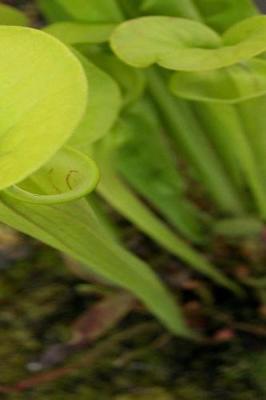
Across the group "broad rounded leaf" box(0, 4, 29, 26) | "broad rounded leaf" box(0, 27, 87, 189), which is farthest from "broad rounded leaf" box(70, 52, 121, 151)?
"broad rounded leaf" box(0, 27, 87, 189)

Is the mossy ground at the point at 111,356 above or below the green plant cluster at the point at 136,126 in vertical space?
below

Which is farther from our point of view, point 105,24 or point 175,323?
point 175,323

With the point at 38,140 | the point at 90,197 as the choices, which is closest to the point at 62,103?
the point at 38,140

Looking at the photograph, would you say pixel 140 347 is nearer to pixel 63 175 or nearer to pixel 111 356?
pixel 111 356

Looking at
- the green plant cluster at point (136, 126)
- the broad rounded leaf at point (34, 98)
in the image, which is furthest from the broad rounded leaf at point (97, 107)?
the broad rounded leaf at point (34, 98)

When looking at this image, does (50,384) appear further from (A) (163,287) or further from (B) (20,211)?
(B) (20,211)

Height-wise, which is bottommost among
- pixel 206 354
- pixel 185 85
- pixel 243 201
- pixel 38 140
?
pixel 206 354

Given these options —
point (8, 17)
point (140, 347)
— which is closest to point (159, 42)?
point (8, 17)

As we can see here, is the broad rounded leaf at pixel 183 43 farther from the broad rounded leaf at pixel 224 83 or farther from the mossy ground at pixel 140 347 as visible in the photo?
the mossy ground at pixel 140 347
